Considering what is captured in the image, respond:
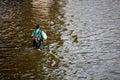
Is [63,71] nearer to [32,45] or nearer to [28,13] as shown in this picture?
[32,45]

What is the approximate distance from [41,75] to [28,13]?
2124 cm

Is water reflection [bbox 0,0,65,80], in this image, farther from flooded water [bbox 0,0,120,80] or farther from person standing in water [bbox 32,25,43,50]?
person standing in water [bbox 32,25,43,50]

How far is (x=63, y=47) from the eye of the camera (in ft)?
70.4

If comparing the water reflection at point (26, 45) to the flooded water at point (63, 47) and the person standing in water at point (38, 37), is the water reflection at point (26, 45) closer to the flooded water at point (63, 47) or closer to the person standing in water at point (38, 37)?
the flooded water at point (63, 47)

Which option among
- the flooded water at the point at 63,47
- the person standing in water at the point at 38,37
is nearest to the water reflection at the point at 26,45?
the flooded water at the point at 63,47

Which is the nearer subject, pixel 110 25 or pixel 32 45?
pixel 32 45

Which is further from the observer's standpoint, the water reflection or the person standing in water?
the person standing in water

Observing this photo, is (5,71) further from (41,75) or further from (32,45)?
(32,45)

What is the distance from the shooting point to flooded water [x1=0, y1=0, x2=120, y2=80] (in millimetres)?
16578

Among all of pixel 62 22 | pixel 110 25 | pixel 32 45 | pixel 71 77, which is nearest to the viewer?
pixel 71 77

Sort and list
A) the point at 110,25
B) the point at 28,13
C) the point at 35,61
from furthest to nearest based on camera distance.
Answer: the point at 28,13 < the point at 110,25 < the point at 35,61

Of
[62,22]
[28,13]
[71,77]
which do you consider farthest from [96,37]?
[28,13]

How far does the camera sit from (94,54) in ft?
65.0

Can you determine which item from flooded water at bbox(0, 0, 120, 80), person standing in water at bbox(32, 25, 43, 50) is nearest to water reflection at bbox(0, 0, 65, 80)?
flooded water at bbox(0, 0, 120, 80)
